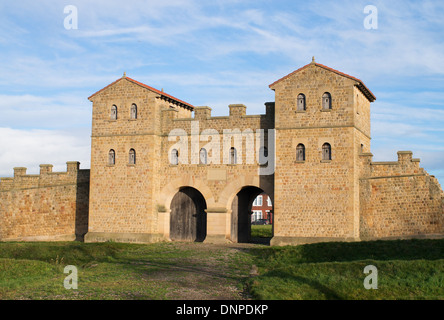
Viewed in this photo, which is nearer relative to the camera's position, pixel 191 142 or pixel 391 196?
pixel 391 196

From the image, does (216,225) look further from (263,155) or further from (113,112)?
(113,112)

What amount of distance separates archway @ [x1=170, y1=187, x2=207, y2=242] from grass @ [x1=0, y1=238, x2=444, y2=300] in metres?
3.72

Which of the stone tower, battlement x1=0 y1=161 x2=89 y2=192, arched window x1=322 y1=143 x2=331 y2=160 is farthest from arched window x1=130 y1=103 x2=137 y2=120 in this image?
arched window x1=322 y1=143 x2=331 y2=160

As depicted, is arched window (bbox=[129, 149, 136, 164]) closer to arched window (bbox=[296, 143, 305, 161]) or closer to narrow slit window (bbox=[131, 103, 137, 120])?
narrow slit window (bbox=[131, 103, 137, 120])

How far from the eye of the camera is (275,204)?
28.1m

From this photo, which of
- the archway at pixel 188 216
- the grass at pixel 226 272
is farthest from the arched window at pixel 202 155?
the grass at pixel 226 272

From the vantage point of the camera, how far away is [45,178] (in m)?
34.1

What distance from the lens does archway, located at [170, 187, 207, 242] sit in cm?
3133

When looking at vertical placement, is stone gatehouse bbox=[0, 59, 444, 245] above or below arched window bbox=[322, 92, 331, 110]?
below

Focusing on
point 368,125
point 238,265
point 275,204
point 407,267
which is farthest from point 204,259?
point 368,125

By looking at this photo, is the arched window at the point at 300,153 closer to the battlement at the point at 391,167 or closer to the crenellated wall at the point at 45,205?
the battlement at the point at 391,167

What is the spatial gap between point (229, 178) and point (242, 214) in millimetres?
2825
